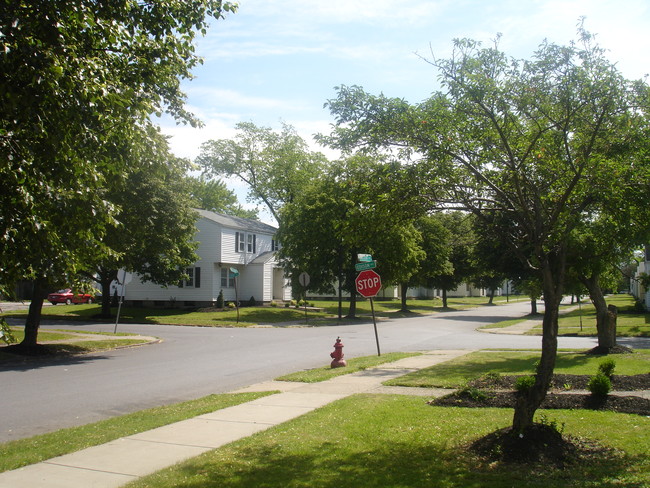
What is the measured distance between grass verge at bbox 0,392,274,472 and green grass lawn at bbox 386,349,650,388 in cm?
376

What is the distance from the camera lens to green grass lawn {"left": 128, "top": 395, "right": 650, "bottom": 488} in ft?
18.1

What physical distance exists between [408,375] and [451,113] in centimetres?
707

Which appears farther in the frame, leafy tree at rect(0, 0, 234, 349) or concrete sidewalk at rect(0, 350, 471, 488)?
concrete sidewalk at rect(0, 350, 471, 488)

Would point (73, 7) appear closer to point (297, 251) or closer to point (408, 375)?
point (408, 375)

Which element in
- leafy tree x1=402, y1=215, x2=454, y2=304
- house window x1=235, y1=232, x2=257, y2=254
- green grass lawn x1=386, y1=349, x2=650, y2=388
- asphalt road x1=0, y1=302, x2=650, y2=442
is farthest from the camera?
leafy tree x1=402, y1=215, x2=454, y2=304

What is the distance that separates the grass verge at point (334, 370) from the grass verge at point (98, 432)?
232 cm

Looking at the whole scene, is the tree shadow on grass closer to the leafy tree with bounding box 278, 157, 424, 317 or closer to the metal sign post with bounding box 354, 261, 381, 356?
the metal sign post with bounding box 354, 261, 381, 356

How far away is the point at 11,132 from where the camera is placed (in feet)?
17.8

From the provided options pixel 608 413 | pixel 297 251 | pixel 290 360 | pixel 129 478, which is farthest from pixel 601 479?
pixel 297 251

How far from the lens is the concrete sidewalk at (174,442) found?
6004 millimetres

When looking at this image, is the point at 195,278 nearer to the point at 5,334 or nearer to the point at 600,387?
the point at 600,387

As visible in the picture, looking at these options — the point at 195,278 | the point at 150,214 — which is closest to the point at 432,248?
the point at 195,278

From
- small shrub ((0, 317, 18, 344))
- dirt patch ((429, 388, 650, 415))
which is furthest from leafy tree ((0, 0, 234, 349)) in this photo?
dirt patch ((429, 388, 650, 415))

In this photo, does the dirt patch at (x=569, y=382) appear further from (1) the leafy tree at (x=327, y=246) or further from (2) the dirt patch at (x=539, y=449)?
(1) the leafy tree at (x=327, y=246)
